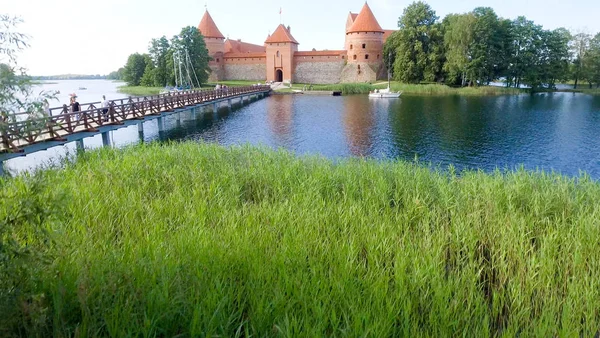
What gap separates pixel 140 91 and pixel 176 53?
8.43 meters

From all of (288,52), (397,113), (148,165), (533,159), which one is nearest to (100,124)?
(148,165)

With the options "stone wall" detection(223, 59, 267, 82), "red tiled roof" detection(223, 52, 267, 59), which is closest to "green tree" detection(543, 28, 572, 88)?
"red tiled roof" detection(223, 52, 267, 59)

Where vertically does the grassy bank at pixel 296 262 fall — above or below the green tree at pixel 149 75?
below

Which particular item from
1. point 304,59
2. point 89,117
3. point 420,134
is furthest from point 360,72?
point 89,117

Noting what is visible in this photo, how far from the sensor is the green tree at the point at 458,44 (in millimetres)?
42469

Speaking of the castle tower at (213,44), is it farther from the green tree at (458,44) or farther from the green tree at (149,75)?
the green tree at (458,44)

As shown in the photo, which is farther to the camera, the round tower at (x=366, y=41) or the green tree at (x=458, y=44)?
A: the round tower at (x=366, y=41)

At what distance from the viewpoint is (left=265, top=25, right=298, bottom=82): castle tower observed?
56.4 m

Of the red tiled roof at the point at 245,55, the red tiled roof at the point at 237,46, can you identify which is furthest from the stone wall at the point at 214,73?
the red tiled roof at the point at 237,46

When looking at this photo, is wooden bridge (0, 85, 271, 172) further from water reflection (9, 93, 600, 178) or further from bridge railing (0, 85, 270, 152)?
water reflection (9, 93, 600, 178)

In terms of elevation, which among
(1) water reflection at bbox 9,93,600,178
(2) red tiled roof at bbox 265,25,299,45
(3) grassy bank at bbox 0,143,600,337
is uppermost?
(2) red tiled roof at bbox 265,25,299,45

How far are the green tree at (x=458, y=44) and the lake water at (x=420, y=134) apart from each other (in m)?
15.0

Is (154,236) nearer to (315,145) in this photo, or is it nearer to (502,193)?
(502,193)

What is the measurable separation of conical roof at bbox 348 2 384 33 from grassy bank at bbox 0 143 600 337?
171 ft
